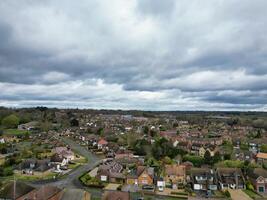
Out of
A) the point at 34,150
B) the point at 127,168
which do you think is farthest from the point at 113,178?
the point at 34,150

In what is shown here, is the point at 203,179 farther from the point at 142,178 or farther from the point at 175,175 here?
the point at 142,178

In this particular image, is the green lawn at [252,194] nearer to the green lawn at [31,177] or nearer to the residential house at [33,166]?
the green lawn at [31,177]

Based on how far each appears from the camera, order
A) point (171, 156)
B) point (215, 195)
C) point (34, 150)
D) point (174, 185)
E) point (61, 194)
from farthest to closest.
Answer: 1. point (34, 150)
2. point (171, 156)
3. point (174, 185)
4. point (215, 195)
5. point (61, 194)

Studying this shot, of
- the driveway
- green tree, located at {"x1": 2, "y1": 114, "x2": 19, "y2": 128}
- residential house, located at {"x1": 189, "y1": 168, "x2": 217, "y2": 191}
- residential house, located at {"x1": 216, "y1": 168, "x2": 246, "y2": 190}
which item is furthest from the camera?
green tree, located at {"x1": 2, "y1": 114, "x2": 19, "y2": 128}

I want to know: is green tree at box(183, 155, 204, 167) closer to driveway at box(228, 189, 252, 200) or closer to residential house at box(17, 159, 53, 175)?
driveway at box(228, 189, 252, 200)

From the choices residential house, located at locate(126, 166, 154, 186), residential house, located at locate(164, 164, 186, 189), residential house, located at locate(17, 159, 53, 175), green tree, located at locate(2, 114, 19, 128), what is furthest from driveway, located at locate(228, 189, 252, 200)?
green tree, located at locate(2, 114, 19, 128)

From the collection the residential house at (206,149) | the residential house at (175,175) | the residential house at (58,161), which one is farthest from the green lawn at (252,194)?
the residential house at (58,161)

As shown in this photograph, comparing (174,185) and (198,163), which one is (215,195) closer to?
(174,185)
